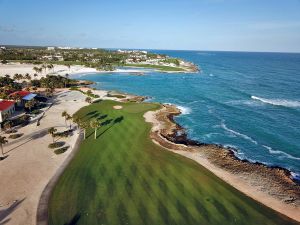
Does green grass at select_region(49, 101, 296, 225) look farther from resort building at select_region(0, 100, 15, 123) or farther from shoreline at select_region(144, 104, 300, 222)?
resort building at select_region(0, 100, 15, 123)

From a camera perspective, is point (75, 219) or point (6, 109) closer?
point (75, 219)

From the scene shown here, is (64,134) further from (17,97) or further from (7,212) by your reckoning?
(17,97)

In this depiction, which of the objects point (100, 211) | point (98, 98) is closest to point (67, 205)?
point (100, 211)

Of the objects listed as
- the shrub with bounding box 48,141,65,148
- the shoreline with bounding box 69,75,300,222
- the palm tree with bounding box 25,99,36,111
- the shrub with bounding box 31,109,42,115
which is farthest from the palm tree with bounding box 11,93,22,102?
the shoreline with bounding box 69,75,300,222

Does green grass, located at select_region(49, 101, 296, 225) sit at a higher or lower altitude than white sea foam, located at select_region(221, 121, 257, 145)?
lower

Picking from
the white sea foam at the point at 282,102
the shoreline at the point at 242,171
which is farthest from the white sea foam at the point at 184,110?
the white sea foam at the point at 282,102

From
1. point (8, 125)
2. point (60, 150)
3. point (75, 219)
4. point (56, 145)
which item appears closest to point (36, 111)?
point (8, 125)
